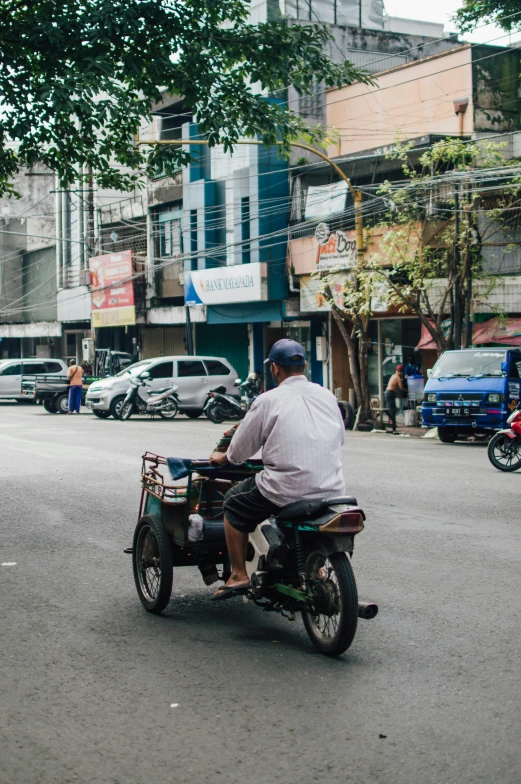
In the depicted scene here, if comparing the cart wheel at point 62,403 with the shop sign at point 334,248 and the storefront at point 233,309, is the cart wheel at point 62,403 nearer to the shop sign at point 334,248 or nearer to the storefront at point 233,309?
the storefront at point 233,309

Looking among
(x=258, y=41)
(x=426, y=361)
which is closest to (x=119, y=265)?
(x=426, y=361)

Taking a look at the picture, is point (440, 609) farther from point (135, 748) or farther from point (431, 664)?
point (135, 748)

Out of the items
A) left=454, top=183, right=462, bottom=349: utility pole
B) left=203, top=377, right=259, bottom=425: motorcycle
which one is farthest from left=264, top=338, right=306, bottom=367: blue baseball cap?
left=203, top=377, right=259, bottom=425: motorcycle

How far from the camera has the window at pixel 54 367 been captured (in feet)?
129

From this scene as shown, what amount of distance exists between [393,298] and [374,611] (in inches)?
752

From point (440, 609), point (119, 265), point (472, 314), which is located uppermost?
point (119, 265)

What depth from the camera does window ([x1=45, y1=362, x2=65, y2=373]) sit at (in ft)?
129

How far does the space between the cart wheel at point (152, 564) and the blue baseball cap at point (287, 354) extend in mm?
1384

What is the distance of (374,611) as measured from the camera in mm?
5371

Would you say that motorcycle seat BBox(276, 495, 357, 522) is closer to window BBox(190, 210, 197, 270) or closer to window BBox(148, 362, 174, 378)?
window BBox(148, 362, 174, 378)

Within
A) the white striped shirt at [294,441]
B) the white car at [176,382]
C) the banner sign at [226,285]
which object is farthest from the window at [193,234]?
the white striped shirt at [294,441]

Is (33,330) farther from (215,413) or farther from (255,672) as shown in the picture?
(255,672)

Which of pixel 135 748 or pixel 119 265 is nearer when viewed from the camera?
pixel 135 748

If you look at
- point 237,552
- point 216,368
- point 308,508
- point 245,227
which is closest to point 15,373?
point 245,227
